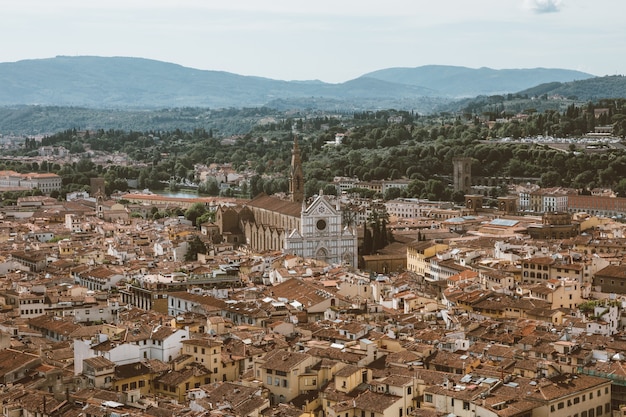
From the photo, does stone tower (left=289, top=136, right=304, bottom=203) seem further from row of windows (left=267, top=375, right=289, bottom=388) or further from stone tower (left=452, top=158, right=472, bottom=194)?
row of windows (left=267, top=375, right=289, bottom=388)

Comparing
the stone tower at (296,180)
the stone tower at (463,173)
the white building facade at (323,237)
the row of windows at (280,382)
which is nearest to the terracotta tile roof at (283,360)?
the row of windows at (280,382)

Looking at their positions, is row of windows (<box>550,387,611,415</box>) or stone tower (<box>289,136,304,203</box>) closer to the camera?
row of windows (<box>550,387,611,415</box>)

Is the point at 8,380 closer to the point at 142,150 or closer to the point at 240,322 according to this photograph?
the point at 240,322

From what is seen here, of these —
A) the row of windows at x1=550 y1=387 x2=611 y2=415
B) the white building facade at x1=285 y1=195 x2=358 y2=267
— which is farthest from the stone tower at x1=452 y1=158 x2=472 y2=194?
the row of windows at x1=550 y1=387 x2=611 y2=415

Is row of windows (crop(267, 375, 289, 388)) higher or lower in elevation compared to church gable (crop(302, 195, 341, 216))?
lower

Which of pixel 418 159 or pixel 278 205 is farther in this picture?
pixel 418 159

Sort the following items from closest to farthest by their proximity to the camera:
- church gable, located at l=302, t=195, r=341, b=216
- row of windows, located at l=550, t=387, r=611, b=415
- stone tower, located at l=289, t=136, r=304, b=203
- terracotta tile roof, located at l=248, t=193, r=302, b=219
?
row of windows, located at l=550, t=387, r=611, b=415 < church gable, located at l=302, t=195, r=341, b=216 < terracotta tile roof, located at l=248, t=193, r=302, b=219 < stone tower, located at l=289, t=136, r=304, b=203

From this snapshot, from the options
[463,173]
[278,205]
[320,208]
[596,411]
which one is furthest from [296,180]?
[596,411]

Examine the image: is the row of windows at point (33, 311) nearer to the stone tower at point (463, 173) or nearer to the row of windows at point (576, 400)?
the row of windows at point (576, 400)

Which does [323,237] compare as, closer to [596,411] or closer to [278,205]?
[278,205]
